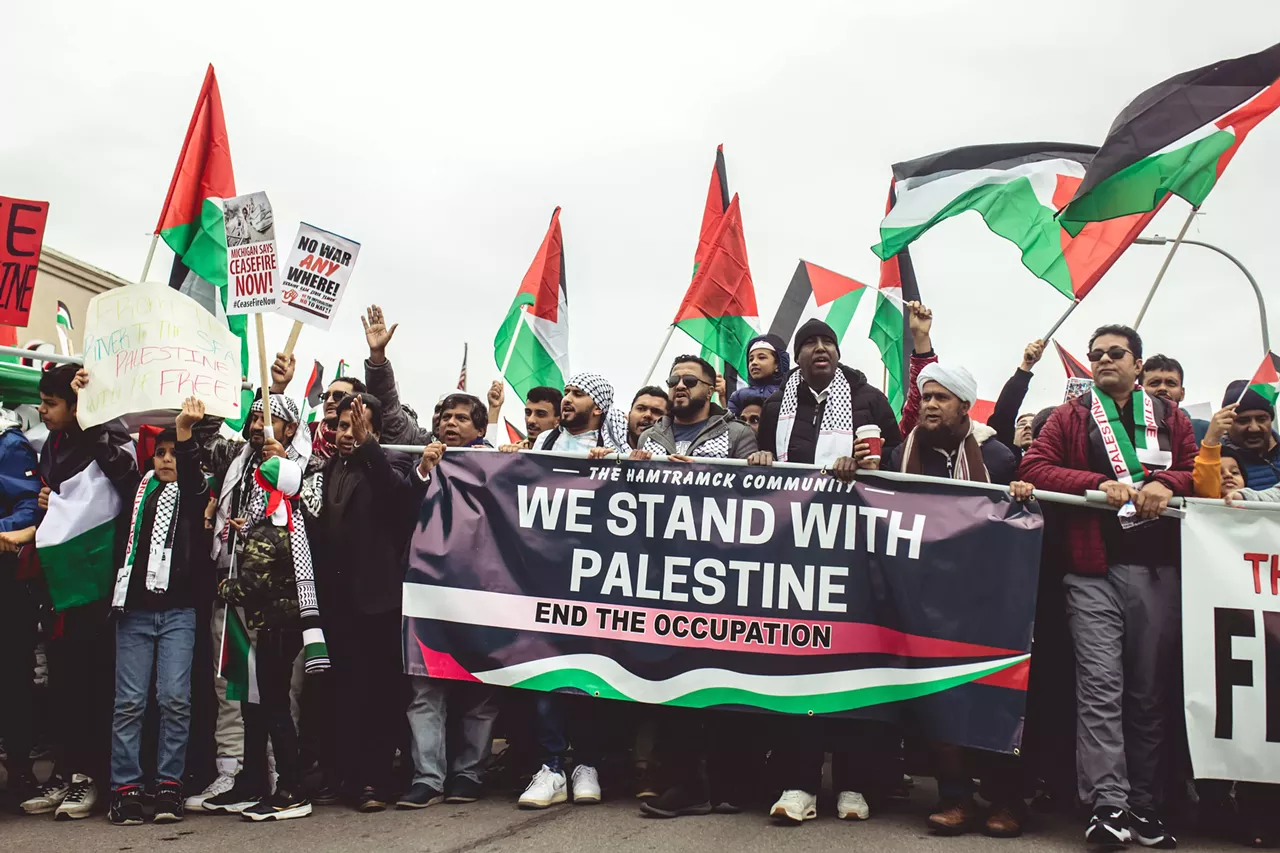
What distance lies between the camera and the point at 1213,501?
5.25 metres

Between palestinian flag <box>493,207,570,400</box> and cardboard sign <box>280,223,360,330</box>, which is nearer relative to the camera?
cardboard sign <box>280,223,360,330</box>

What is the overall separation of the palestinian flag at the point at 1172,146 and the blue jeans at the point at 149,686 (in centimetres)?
568

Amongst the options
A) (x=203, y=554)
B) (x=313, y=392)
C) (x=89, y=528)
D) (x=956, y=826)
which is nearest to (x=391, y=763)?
(x=203, y=554)

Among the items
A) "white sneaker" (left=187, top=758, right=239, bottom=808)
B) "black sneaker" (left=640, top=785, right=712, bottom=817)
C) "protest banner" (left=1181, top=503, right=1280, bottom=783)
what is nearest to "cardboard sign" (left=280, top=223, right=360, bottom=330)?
"white sneaker" (left=187, top=758, right=239, bottom=808)

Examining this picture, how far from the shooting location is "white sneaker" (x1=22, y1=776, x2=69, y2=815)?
579 cm

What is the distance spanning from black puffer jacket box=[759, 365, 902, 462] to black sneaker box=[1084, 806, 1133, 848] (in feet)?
7.28

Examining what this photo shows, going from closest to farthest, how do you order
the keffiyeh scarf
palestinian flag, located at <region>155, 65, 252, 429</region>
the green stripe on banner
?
the green stripe on banner, the keffiyeh scarf, palestinian flag, located at <region>155, 65, 252, 429</region>

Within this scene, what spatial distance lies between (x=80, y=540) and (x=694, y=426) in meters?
3.45

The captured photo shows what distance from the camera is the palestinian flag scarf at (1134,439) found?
17.6 feet

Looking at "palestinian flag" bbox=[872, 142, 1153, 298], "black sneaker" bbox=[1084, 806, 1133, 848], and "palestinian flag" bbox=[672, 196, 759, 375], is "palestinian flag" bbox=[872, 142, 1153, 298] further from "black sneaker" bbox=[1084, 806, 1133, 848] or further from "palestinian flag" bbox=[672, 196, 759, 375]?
"black sneaker" bbox=[1084, 806, 1133, 848]

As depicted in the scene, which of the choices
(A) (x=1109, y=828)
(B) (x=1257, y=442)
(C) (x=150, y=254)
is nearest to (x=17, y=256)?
(C) (x=150, y=254)

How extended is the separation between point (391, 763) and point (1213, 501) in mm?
4377

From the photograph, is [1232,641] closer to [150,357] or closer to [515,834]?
[515,834]

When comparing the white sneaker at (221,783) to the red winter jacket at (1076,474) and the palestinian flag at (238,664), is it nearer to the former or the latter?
the palestinian flag at (238,664)
